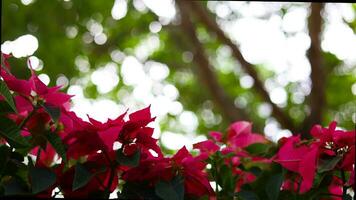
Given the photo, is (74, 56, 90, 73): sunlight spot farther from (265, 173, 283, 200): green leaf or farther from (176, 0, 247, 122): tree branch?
(265, 173, 283, 200): green leaf

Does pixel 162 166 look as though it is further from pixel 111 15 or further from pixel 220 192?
pixel 111 15

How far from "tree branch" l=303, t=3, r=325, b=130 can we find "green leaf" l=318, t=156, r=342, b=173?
5.68ft

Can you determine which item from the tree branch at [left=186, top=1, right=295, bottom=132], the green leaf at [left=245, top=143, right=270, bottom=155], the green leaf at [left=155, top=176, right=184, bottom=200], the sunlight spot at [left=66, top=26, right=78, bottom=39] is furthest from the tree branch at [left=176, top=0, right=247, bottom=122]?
the green leaf at [left=155, top=176, right=184, bottom=200]

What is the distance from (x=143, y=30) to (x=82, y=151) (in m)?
2.43

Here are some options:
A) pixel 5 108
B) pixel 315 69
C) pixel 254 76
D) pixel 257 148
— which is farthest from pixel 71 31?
pixel 5 108

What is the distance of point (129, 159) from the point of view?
1.86ft

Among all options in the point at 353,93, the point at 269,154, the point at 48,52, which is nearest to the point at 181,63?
the point at 353,93

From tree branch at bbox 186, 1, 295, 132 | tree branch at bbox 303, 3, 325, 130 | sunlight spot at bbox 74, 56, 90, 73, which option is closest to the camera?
tree branch at bbox 303, 3, 325, 130

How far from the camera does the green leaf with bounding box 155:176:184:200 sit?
55 cm

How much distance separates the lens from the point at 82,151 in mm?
594

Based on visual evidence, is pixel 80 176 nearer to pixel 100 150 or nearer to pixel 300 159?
pixel 100 150

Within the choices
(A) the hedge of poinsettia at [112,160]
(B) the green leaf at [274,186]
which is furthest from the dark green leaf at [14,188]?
(B) the green leaf at [274,186]

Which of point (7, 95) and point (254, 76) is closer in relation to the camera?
point (7, 95)

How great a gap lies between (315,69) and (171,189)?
75.5 inches
